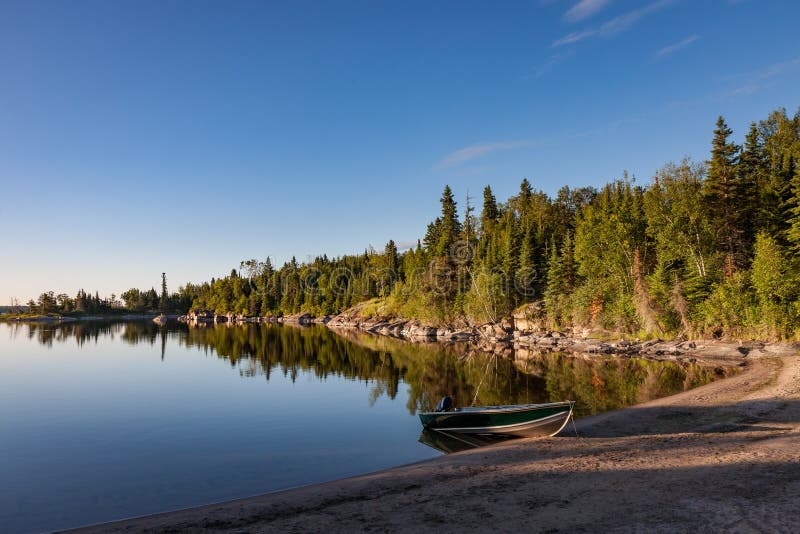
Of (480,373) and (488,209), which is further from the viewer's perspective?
(488,209)

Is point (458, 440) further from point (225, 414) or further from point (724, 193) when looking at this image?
point (724, 193)

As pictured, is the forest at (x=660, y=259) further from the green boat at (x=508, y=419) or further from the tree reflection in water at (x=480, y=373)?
the green boat at (x=508, y=419)

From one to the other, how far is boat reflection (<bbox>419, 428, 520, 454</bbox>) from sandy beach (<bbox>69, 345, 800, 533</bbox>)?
122 centimetres

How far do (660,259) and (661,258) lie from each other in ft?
0.67

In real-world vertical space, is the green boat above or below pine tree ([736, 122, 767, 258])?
below

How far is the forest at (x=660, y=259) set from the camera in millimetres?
46875

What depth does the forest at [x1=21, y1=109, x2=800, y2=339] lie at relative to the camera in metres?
46.9

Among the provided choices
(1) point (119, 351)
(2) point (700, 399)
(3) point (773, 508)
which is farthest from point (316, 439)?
(1) point (119, 351)

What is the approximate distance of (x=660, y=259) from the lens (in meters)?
58.4

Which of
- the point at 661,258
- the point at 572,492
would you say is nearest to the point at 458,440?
the point at 572,492

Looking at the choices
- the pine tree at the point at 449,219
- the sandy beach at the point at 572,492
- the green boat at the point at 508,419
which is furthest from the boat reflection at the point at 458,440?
the pine tree at the point at 449,219

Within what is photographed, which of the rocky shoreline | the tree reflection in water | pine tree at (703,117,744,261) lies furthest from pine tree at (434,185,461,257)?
pine tree at (703,117,744,261)

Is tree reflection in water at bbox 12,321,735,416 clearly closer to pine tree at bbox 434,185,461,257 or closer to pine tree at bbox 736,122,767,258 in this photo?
pine tree at bbox 736,122,767,258

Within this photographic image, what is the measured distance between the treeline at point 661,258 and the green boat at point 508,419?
37.2m
